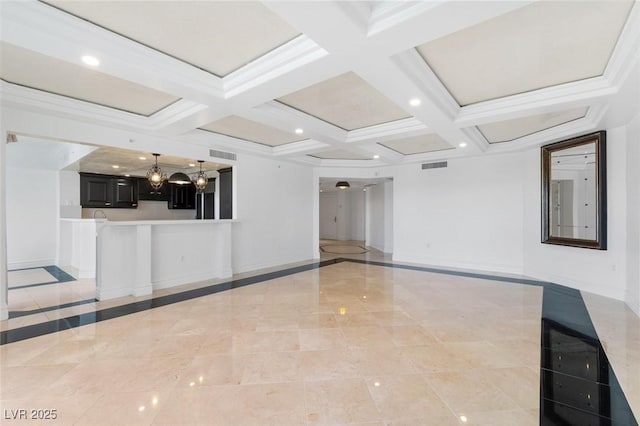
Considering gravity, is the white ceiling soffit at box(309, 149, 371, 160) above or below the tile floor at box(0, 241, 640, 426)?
above

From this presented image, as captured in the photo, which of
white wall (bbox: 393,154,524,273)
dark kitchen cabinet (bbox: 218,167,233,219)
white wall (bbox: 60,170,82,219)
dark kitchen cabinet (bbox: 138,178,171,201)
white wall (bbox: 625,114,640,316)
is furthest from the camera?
dark kitchen cabinet (bbox: 138,178,171,201)

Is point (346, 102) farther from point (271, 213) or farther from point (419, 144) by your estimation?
point (271, 213)

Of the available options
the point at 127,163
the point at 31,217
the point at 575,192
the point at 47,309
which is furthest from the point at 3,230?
the point at 575,192

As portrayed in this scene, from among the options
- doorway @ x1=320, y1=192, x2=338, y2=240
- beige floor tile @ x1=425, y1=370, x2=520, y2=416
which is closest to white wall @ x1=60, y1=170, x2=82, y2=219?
beige floor tile @ x1=425, y1=370, x2=520, y2=416

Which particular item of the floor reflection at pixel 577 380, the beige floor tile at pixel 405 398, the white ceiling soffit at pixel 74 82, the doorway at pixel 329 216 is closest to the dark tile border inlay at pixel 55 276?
the white ceiling soffit at pixel 74 82

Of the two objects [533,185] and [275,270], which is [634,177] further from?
[275,270]

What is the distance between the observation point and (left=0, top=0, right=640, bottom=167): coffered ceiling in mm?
2102

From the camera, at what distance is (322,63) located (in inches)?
101

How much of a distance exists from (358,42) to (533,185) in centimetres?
548

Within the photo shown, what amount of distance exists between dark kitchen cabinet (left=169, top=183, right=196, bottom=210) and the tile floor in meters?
5.49

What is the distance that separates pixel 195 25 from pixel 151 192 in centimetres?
769

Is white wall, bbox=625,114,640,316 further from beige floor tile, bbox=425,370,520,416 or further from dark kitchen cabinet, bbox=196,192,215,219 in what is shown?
dark kitchen cabinet, bbox=196,192,215,219

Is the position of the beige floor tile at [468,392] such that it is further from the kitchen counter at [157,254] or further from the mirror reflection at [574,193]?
the kitchen counter at [157,254]

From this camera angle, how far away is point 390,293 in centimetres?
471
